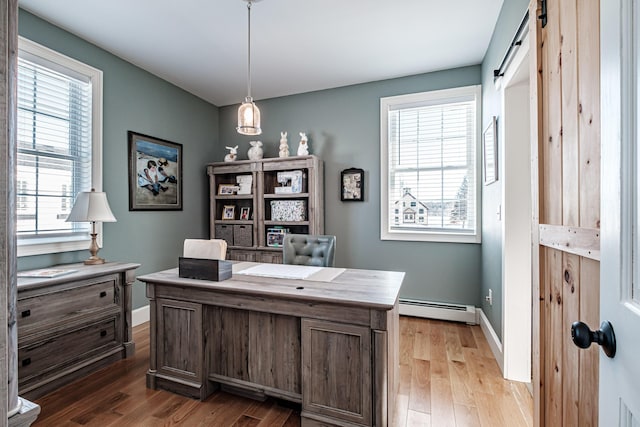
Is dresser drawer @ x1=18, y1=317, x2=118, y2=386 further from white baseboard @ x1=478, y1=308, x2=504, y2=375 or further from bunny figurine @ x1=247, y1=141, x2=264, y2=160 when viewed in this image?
white baseboard @ x1=478, y1=308, x2=504, y2=375

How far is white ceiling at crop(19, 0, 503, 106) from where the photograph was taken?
231 cm

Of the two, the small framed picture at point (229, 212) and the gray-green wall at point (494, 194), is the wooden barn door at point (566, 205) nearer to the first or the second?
the gray-green wall at point (494, 194)

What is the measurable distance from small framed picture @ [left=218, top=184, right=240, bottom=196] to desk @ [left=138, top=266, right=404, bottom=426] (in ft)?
6.69

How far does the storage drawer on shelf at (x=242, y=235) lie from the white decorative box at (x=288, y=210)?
353 mm

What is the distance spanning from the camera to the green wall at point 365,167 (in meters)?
3.35

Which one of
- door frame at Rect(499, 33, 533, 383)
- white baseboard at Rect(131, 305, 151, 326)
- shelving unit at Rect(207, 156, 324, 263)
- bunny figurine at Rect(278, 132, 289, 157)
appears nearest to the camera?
door frame at Rect(499, 33, 533, 383)

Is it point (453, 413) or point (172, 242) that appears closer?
point (453, 413)

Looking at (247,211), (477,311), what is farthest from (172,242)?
(477,311)

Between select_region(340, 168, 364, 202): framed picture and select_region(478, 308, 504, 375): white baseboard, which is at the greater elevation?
select_region(340, 168, 364, 202): framed picture

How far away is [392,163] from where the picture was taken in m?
3.62

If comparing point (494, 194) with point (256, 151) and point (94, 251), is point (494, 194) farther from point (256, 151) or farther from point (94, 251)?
point (94, 251)

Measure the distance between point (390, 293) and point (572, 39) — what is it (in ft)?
4.16

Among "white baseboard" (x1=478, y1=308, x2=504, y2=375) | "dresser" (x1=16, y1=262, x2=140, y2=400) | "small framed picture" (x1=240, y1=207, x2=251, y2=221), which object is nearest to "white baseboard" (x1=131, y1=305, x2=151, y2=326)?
"dresser" (x1=16, y1=262, x2=140, y2=400)

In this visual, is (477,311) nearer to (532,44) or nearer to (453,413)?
(453,413)
